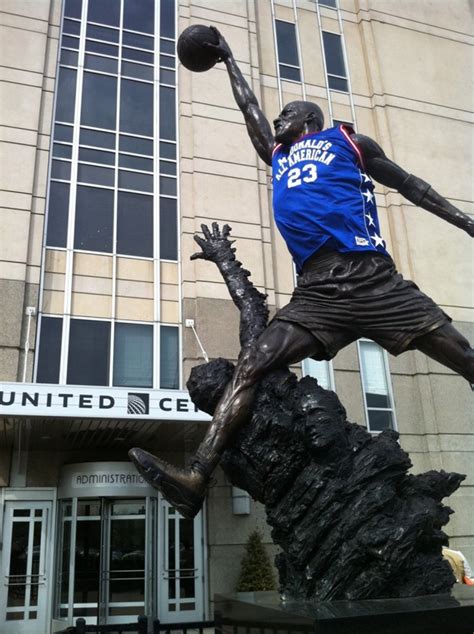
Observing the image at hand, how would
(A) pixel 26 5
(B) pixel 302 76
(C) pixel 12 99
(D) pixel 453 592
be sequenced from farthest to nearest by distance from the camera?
(B) pixel 302 76
(A) pixel 26 5
(C) pixel 12 99
(D) pixel 453 592

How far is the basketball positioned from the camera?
4801 millimetres

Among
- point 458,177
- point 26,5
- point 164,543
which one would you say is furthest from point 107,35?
point 164,543

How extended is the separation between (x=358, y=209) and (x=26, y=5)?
1387 cm

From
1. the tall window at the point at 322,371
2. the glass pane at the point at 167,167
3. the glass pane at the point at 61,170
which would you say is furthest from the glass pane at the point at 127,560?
the glass pane at the point at 167,167

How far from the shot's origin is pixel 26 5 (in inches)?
573

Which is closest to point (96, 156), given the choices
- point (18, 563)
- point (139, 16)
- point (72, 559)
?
point (139, 16)

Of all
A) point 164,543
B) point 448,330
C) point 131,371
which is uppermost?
point 131,371

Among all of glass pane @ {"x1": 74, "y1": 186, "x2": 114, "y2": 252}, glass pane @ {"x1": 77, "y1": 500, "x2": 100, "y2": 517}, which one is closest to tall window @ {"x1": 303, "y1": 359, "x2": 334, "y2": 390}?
→ glass pane @ {"x1": 74, "y1": 186, "x2": 114, "y2": 252}

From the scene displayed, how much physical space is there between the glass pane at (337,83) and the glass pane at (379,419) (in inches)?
361

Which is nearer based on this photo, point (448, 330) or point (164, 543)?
point (448, 330)

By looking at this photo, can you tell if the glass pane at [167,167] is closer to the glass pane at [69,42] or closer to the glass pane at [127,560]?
the glass pane at [69,42]

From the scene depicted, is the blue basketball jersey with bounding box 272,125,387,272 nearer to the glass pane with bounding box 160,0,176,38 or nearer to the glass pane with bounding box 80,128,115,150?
the glass pane with bounding box 80,128,115,150

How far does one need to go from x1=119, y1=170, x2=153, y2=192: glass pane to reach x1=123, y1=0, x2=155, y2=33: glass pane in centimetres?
423

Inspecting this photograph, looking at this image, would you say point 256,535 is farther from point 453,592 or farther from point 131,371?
point 453,592
